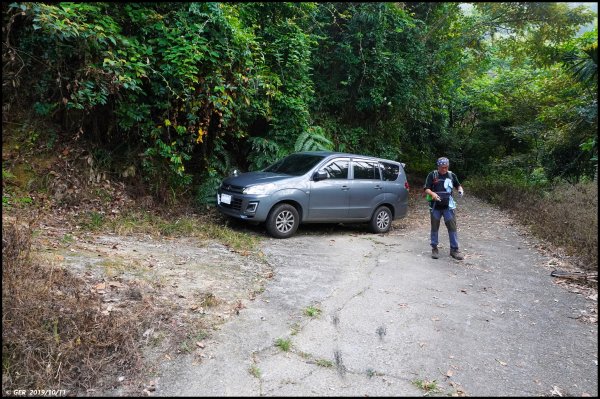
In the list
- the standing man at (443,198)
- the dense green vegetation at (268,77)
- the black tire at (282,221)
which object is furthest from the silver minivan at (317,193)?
the standing man at (443,198)

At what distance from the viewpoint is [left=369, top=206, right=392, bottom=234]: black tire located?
34.5 feet

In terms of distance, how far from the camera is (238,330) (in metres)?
4.43

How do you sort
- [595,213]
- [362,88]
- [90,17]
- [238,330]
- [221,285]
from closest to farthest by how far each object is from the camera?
[238,330] < [221,285] < [90,17] < [595,213] < [362,88]

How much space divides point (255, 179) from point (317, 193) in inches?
53.8

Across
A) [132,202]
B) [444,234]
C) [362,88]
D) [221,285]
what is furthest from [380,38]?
[221,285]

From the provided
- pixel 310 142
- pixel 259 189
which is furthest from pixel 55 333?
pixel 310 142

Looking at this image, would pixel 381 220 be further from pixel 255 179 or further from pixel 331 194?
pixel 255 179

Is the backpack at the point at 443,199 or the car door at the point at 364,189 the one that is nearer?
the backpack at the point at 443,199

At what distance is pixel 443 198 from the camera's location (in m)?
8.14

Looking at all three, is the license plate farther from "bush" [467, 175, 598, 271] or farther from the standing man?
"bush" [467, 175, 598, 271]

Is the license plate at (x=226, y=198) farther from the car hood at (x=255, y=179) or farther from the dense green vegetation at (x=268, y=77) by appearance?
the dense green vegetation at (x=268, y=77)

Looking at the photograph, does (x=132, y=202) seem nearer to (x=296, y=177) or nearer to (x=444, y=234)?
(x=296, y=177)

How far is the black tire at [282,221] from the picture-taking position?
8750 millimetres

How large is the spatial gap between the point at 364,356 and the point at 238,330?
127 cm
